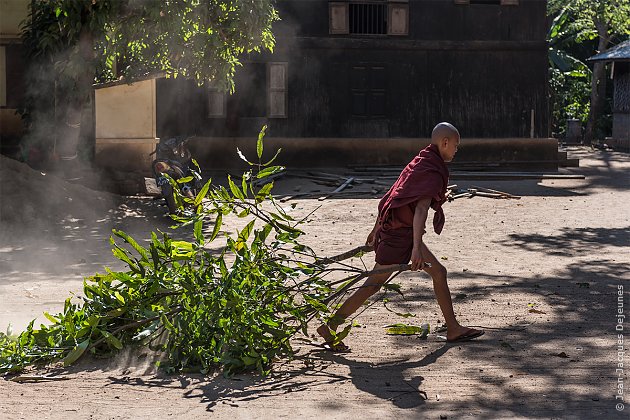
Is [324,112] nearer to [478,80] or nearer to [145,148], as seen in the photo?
[478,80]

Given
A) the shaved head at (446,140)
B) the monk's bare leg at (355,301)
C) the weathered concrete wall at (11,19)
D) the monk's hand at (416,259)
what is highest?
the weathered concrete wall at (11,19)

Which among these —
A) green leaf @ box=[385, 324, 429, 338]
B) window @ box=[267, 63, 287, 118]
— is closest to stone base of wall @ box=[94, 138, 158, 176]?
window @ box=[267, 63, 287, 118]

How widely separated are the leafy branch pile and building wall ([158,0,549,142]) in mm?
17698

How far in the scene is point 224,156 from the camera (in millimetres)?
24562

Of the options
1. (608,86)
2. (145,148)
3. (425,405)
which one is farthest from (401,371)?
(608,86)

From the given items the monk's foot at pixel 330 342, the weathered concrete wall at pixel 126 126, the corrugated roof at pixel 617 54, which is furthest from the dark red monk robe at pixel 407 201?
the corrugated roof at pixel 617 54

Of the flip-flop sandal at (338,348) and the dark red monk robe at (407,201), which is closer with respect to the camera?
the dark red monk robe at (407,201)

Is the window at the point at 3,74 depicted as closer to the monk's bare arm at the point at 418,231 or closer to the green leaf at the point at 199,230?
the green leaf at the point at 199,230

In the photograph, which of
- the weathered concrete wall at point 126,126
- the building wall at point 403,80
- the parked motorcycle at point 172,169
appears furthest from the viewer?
the building wall at point 403,80

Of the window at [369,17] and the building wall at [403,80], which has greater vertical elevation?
the window at [369,17]

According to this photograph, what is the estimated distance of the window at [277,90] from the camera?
2483 centimetres

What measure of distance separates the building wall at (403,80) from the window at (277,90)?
134mm

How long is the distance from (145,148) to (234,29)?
409cm

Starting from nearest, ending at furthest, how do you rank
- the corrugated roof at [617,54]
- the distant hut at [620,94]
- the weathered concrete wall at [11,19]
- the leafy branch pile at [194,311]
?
the leafy branch pile at [194,311] → the weathered concrete wall at [11,19] → the corrugated roof at [617,54] → the distant hut at [620,94]
